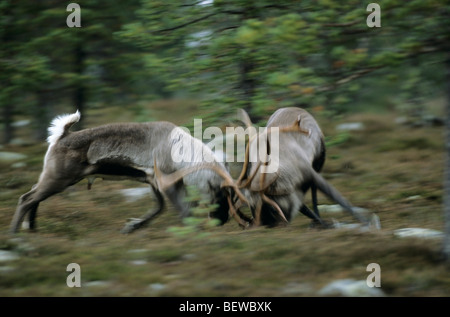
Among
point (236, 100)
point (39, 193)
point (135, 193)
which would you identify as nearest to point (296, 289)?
point (236, 100)

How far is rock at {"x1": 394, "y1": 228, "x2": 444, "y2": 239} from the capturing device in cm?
606

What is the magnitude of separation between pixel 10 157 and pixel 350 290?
354 inches

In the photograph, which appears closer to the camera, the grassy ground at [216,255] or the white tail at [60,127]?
the grassy ground at [216,255]

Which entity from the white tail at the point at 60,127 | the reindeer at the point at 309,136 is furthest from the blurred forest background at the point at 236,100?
the white tail at the point at 60,127

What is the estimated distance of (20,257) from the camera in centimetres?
584

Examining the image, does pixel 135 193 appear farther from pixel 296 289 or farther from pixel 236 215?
pixel 296 289

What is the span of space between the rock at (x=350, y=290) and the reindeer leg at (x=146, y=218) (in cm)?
334

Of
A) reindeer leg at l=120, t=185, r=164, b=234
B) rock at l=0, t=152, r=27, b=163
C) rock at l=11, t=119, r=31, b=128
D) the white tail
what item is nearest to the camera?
the white tail

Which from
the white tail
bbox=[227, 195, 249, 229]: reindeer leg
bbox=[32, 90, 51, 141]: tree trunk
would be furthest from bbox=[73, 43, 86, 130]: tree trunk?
bbox=[227, 195, 249, 229]: reindeer leg

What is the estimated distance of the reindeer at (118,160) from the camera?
286 inches

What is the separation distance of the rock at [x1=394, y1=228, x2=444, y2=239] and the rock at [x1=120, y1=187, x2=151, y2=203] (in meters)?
4.29

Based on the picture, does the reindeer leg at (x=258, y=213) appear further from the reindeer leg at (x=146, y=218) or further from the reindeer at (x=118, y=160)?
the reindeer leg at (x=146, y=218)

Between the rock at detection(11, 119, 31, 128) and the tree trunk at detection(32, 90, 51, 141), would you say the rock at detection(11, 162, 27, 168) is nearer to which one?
the tree trunk at detection(32, 90, 51, 141)
